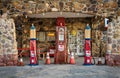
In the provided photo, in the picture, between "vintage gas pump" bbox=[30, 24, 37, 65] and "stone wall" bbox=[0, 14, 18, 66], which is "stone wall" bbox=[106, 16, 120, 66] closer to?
"vintage gas pump" bbox=[30, 24, 37, 65]

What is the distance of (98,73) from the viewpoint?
42.9ft

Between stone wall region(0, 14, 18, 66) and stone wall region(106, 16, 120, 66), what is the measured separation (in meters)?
4.85

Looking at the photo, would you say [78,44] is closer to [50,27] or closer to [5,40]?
[50,27]

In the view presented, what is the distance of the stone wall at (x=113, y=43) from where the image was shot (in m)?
15.8

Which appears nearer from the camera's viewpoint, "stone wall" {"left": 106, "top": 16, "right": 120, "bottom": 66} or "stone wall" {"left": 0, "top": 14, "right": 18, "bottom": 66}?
"stone wall" {"left": 106, "top": 16, "right": 120, "bottom": 66}

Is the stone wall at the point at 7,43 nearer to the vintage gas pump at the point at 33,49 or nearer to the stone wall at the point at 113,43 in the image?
the vintage gas pump at the point at 33,49

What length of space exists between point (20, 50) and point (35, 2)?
7.21m

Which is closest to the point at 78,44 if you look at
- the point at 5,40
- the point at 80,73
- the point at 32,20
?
the point at 32,20

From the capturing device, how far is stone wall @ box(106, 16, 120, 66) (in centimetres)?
1575

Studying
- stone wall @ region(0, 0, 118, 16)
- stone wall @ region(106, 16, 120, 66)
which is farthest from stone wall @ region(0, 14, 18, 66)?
stone wall @ region(106, 16, 120, 66)

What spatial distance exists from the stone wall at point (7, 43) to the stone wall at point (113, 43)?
485 centimetres

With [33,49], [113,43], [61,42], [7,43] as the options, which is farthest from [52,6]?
[113,43]

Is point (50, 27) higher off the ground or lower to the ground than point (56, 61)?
higher

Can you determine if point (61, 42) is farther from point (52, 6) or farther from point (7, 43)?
point (7, 43)
